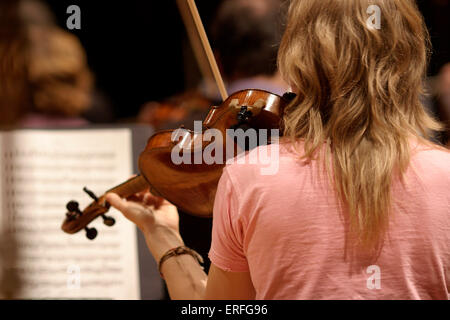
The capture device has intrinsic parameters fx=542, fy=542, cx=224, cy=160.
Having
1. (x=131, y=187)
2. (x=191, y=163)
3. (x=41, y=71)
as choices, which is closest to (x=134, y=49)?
(x=41, y=71)

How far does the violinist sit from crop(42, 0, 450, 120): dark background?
2.15m

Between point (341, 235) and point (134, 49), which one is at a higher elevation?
point (134, 49)

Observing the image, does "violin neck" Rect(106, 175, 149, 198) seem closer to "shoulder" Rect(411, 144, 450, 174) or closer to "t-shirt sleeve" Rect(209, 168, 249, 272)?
"t-shirt sleeve" Rect(209, 168, 249, 272)

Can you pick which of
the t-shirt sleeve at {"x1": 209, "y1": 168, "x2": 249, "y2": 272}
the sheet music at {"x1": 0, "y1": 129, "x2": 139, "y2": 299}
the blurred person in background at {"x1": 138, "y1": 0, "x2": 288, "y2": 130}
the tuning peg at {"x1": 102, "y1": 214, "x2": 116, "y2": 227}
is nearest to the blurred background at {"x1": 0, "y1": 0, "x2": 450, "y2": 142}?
the blurred person in background at {"x1": 138, "y1": 0, "x2": 288, "y2": 130}

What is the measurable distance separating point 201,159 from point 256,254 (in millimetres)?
337

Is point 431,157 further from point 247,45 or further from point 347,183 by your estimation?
point 247,45

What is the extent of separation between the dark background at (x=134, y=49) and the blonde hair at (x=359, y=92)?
84.6 inches

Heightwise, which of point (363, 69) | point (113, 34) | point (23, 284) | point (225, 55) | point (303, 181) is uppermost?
point (113, 34)

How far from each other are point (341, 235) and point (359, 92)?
235mm

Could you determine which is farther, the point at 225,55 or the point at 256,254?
the point at 225,55

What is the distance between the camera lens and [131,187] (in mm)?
1335
